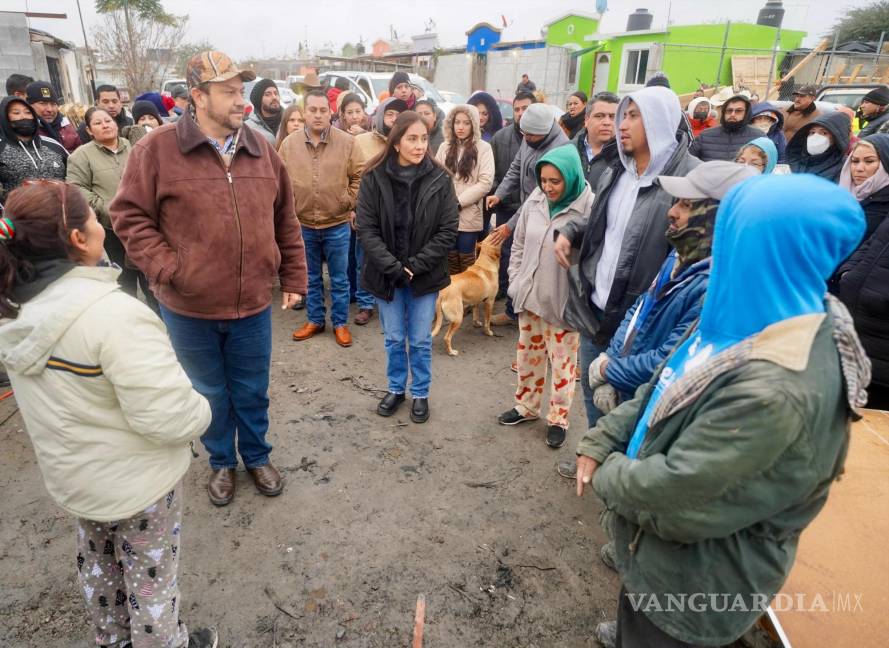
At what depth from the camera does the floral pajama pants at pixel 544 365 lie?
136 inches

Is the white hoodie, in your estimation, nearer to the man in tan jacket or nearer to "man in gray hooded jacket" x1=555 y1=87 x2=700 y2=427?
"man in gray hooded jacket" x1=555 y1=87 x2=700 y2=427

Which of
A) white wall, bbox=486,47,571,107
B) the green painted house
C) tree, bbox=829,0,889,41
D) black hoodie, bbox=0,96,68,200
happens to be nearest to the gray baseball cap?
black hoodie, bbox=0,96,68,200

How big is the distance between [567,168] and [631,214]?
2.29ft

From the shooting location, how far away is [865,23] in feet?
93.3

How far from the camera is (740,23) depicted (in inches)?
827

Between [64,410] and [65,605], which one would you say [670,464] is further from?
[65,605]

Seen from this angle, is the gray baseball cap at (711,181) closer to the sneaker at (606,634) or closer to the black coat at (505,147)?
the sneaker at (606,634)

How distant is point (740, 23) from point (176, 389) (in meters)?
26.6

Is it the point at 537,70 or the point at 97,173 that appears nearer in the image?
the point at 97,173

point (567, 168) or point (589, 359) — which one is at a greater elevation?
point (567, 168)

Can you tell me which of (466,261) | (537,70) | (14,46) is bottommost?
(466,261)

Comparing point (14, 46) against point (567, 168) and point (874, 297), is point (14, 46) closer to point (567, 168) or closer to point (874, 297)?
point (567, 168)

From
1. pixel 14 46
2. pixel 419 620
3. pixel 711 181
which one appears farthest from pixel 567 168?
pixel 14 46

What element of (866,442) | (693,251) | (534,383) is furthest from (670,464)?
(534,383)
